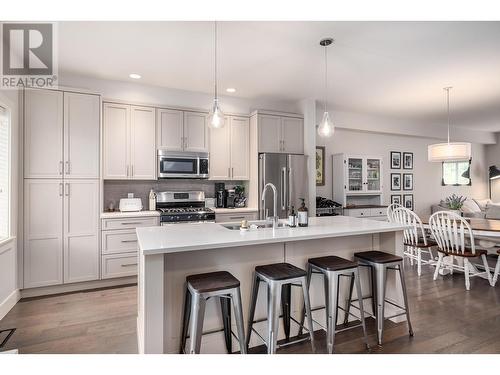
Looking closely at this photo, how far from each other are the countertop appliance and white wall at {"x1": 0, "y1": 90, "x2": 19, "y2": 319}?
1524 millimetres

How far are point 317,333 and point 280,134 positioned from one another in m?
3.04

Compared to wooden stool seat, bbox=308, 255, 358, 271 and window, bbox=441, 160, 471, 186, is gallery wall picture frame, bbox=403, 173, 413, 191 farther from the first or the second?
wooden stool seat, bbox=308, 255, 358, 271

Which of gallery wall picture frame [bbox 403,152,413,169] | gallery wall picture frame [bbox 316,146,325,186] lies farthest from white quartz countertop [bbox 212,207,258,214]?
gallery wall picture frame [bbox 403,152,413,169]

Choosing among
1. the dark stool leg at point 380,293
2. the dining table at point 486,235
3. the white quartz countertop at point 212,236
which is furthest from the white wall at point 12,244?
the dining table at point 486,235

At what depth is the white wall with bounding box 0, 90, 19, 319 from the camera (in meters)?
2.67

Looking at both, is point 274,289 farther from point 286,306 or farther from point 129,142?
point 129,142

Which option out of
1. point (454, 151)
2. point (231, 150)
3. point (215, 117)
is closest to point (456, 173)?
point (454, 151)

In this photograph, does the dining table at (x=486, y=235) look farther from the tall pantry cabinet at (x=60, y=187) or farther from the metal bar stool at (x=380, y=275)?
the tall pantry cabinet at (x=60, y=187)

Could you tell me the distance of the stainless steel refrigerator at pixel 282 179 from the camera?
426cm

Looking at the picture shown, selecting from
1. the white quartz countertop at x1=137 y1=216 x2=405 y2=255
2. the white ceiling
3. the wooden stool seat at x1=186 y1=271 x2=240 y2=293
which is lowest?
the wooden stool seat at x1=186 y1=271 x2=240 y2=293

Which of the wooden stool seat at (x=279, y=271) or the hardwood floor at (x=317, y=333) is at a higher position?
the wooden stool seat at (x=279, y=271)

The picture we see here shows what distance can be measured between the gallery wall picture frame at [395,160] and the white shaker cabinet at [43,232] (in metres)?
6.38
